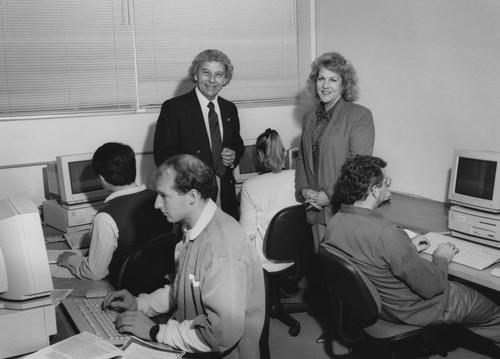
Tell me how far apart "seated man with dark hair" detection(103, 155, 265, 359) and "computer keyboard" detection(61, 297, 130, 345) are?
0.12ft

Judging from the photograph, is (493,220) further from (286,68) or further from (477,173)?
(286,68)

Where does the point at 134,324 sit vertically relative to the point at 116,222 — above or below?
below

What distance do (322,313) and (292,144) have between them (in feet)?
5.14

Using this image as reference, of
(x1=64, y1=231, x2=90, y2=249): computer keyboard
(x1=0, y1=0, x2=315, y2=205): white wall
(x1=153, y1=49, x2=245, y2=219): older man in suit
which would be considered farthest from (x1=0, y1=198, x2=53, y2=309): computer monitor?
(x1=0, y1=0, x2=315, y2=205): white wall

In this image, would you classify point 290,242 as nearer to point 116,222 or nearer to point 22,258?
point 116,222

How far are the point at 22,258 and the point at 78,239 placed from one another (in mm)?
1492

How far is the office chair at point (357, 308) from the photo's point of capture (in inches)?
88.9

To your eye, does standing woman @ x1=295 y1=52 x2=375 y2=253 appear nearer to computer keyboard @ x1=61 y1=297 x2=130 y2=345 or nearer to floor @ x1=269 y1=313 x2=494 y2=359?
floor @ x1=269 y1=313 x2=494 y2=359

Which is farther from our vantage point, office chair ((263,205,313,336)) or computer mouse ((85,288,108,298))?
office chair ((263,205,313,336))

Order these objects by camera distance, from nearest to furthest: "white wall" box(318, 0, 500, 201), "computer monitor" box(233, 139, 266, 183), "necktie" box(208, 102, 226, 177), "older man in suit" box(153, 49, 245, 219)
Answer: "white wall" box(318, 0, 500, 201), "older man in suit" box(153, 49, 245, 219), "necktie" box(208, 102, 226, 177), "computer monitor" box(233, 139, 266, 183)

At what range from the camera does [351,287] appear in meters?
2.28

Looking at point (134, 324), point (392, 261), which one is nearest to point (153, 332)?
point (134, 324)

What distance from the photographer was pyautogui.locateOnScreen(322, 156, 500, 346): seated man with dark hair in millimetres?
2248

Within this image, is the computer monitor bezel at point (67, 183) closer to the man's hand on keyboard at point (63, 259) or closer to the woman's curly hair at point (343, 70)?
the man's hand on keyboard at point (63, 259)
